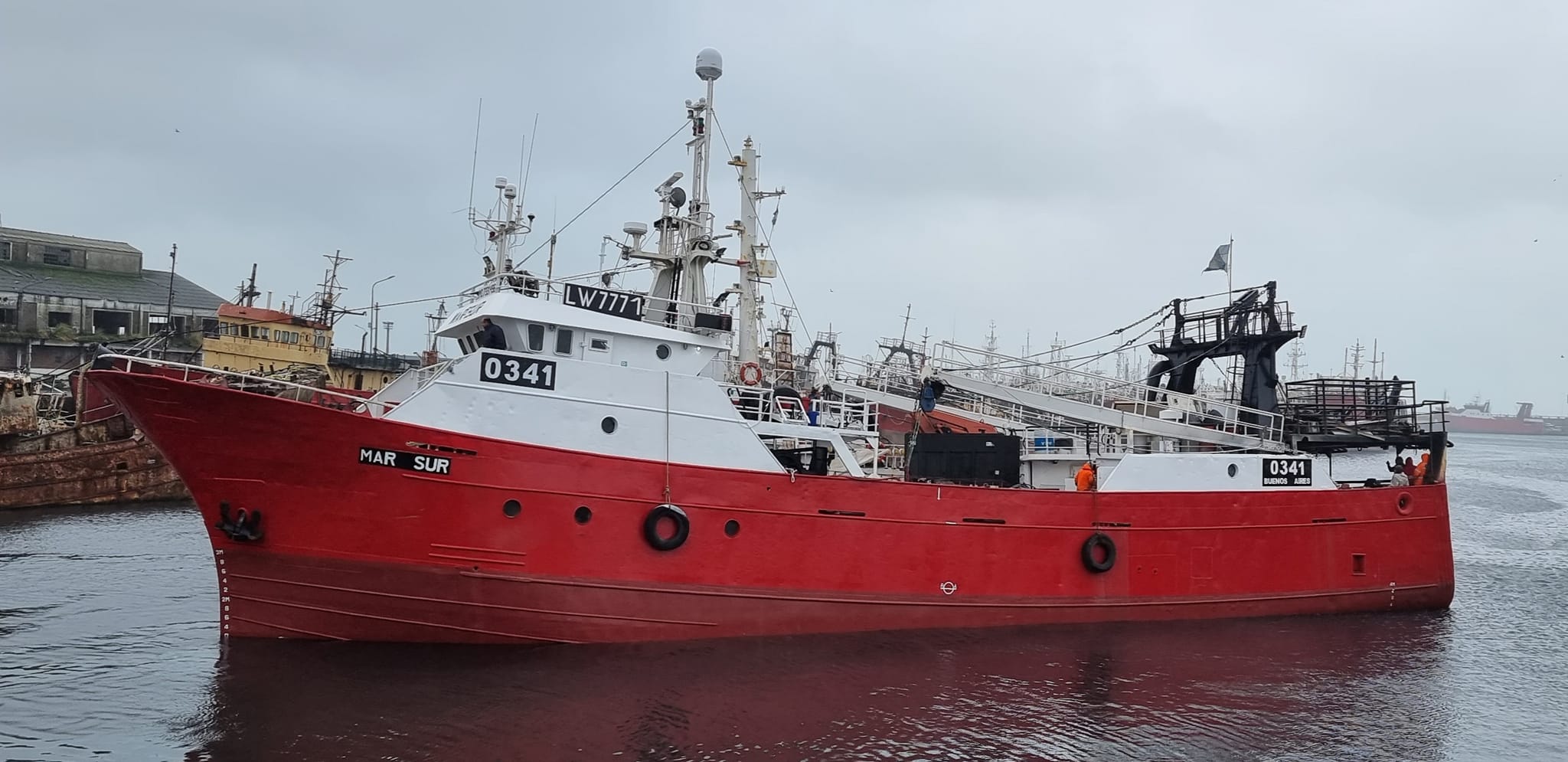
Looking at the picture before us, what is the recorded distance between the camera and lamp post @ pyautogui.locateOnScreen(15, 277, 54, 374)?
45375 mm

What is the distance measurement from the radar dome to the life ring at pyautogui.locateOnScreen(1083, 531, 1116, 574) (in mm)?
9872

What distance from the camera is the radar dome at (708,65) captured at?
1502 centimetres

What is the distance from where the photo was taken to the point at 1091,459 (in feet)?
A: 52.3

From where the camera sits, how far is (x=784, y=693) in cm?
1118

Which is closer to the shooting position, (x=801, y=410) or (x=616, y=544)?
(x=616, y=544)

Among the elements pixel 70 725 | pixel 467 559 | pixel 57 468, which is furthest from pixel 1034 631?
pixel 57 468

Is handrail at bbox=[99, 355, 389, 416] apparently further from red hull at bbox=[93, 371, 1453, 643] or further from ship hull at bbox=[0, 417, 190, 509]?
ship hull at bbox=[0, 417, 190, 509]

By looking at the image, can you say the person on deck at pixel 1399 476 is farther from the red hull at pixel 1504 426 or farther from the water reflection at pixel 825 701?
the red hull at pixel 1504 426

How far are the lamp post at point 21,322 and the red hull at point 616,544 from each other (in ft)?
142

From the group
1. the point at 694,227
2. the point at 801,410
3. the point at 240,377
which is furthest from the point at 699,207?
the point at 240,377

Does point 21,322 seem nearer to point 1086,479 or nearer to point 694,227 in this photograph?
point 694,227

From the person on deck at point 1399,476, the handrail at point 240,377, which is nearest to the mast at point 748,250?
the handrail at point 240,377

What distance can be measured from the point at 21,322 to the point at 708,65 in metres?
50.3

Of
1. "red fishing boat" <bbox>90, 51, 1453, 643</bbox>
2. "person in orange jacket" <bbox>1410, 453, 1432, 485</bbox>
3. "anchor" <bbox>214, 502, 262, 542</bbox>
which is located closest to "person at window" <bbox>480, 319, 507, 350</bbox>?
"red fishing boat" <bbox>90, 51, 1453, 643</bbox>
